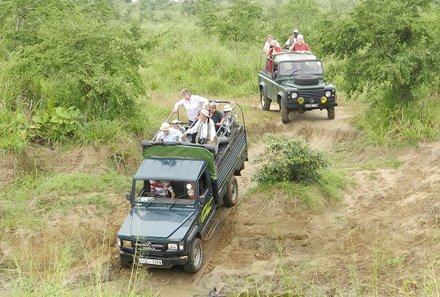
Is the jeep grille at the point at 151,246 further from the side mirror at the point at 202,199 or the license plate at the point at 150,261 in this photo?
the side mirror at the point at 202,199

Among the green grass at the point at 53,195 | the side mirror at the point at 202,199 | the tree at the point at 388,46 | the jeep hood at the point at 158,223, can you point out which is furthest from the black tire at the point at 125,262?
the tree at the point at 388,46

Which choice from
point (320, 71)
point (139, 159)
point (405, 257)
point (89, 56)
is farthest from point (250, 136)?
point (405, 257)

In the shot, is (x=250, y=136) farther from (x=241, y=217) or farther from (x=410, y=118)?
(x=241, y=217)

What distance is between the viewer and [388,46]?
1366 centimetres

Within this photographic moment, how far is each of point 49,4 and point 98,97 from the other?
4.84 metres

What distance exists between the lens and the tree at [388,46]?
13.0 m

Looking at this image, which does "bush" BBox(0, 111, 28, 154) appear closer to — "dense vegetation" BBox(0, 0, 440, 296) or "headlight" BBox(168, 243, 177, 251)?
"dense vegetation" BBox(0, 0, 440, 296)

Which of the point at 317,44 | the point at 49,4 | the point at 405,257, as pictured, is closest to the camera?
the point at 405,257

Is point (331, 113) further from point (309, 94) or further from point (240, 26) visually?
point (240, 26)

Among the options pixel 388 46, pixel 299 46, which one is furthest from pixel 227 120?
pixel 299 46

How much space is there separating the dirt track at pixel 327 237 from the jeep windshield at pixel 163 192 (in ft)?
3.32

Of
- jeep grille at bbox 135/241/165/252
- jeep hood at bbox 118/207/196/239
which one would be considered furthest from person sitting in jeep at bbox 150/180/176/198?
jeep grille at bbox 135/241/165/252

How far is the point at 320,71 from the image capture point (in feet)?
52.3

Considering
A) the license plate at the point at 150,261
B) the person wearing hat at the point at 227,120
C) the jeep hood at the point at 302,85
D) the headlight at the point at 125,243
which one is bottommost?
the license plate at the point at 150,261
